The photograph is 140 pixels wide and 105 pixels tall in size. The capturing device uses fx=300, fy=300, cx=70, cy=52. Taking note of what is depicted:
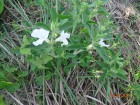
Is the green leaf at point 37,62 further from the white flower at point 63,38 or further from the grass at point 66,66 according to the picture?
the white flower at point 63,38

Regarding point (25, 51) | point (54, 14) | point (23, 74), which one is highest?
point (54, 14)

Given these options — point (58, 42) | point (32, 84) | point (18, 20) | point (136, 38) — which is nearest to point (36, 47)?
point (58, 42)

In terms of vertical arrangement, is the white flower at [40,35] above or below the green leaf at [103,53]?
above

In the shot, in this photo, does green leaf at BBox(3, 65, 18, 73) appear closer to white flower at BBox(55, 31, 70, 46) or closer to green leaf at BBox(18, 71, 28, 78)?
green leaf at BBox(18, 71, 28, 78)

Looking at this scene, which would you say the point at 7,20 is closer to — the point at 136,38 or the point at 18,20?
the point at 18,20

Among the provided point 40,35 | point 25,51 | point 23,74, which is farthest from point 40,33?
point 23,74

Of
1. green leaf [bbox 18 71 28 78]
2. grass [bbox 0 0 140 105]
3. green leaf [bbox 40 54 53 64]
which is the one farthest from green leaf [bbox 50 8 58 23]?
green leaf [bbox 18 71 28 78]

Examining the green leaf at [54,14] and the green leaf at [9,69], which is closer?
the green leaf at [54,14]

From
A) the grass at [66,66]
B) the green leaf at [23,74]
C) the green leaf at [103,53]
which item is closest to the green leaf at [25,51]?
the grass at [66,66]

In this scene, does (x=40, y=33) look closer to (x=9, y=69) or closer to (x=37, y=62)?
(x=37, y=62)
